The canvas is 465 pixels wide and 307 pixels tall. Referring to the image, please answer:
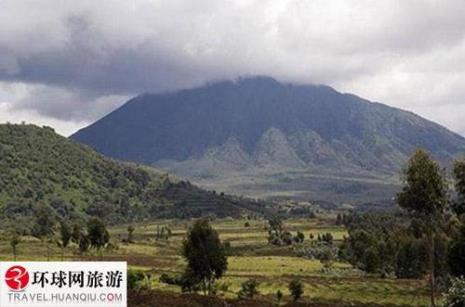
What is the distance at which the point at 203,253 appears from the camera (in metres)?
118

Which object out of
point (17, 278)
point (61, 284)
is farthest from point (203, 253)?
point (17, 278)

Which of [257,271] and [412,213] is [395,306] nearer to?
[412,213]

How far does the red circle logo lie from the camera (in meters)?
40.3

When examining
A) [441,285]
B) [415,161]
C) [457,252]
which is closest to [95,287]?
[415,161]

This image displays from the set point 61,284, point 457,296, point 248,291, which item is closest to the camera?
point 61,284

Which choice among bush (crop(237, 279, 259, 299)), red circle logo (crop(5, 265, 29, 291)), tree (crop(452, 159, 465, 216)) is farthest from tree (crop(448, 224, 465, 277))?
red circle logo (crop(5, 265, 29, 291))

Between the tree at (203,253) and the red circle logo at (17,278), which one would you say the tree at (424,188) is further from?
the red circle logo at (17,278)

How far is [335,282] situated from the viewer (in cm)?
13825

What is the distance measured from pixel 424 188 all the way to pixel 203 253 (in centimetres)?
4476

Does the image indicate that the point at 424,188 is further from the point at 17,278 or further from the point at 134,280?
the point at 17,278

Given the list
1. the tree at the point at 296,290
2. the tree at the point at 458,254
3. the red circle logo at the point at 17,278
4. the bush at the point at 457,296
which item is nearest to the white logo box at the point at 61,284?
the red circle logo at the point at 17,278

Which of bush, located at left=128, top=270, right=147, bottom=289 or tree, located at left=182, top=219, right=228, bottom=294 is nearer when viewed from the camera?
bush, located at left=128, top=270, right=147, bottom=289

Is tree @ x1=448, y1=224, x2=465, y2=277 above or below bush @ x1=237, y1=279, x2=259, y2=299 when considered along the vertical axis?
above

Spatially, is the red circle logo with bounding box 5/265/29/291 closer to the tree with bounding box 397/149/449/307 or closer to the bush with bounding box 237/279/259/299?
the tree with bounding box 397/149/449/307
